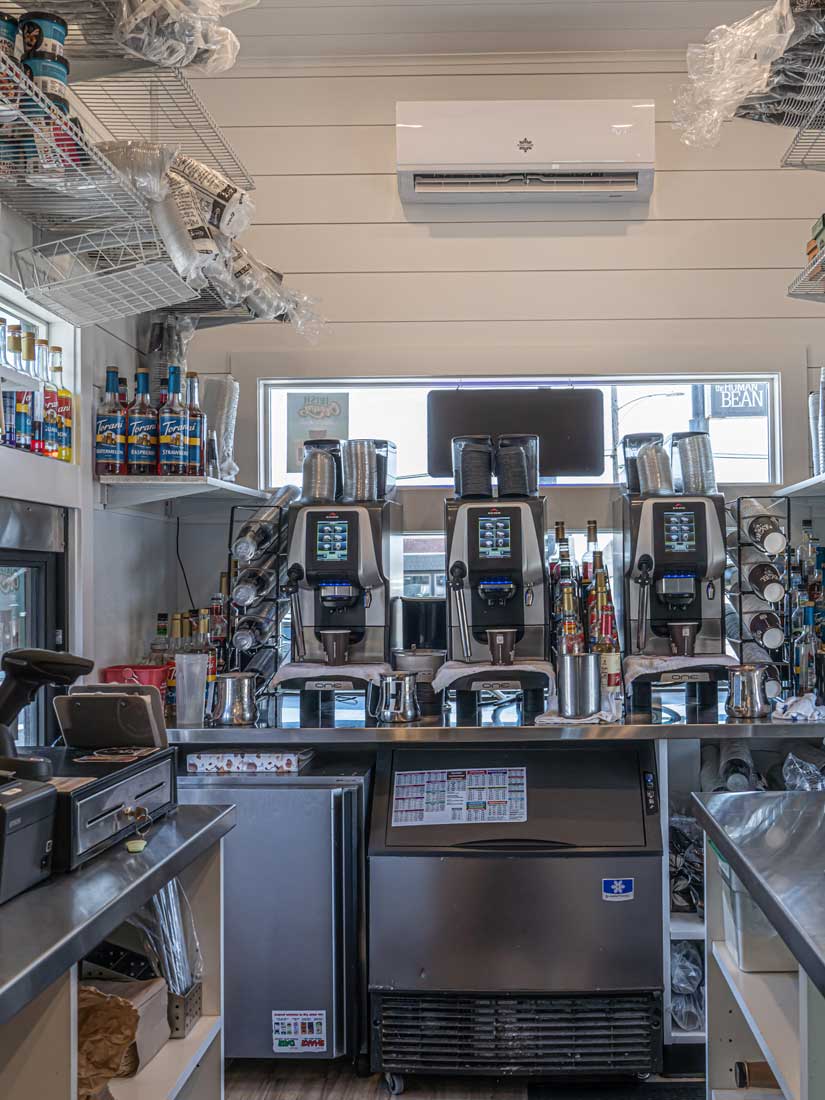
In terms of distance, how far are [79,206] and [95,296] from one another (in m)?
0.26

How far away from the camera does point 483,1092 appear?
2705mm

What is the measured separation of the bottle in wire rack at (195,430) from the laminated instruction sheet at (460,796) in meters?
1.14

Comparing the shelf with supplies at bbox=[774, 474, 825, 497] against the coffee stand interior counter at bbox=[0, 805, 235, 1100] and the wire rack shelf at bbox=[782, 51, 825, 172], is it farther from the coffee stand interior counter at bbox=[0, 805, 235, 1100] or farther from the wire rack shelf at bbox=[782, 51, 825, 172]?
the coffee stand interior counter at bbox=[0, 805, 235, 1100]

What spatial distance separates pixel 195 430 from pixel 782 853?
2.18m

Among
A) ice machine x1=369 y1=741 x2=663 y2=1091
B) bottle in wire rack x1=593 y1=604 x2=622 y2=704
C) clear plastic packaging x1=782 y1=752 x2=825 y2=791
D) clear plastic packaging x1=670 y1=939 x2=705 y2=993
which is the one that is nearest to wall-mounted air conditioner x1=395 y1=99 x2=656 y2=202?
bottle in wire rack x1=593 y1=604 x2=622 y2=704

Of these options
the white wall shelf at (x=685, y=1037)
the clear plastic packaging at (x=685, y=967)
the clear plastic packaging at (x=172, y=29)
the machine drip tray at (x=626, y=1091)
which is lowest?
the machine drip tray at (x=626, y=1091)

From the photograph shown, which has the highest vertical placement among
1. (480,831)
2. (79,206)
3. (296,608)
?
(79,206)

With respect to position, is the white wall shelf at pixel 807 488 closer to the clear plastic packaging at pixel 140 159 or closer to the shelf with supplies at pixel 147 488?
the shelf with supplies at pixel 147 488

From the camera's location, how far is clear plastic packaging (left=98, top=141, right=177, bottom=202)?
2393mm

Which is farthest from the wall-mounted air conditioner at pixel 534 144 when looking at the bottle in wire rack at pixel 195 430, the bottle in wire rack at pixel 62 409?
the bottle in wire rack at pixel 62 409

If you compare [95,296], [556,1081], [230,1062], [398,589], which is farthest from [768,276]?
[230,1062]

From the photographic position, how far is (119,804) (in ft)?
5.33

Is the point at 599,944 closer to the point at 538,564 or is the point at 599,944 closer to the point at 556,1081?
the point at 556,1081

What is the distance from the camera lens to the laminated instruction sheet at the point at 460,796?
2805 mm
